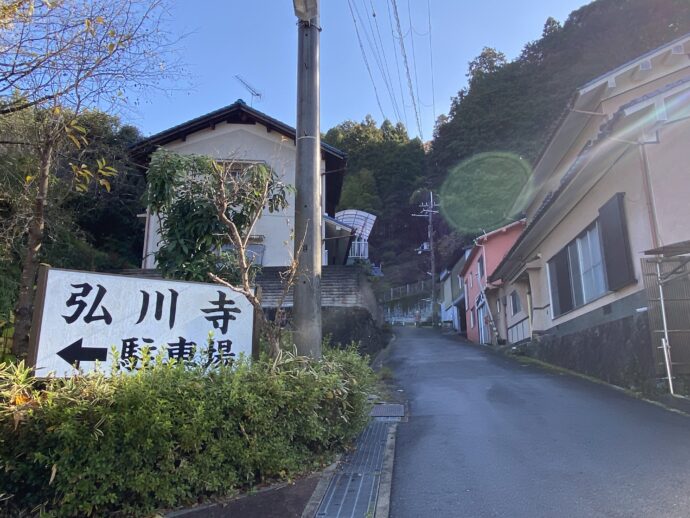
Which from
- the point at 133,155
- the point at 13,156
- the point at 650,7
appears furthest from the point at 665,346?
the point at 650,7

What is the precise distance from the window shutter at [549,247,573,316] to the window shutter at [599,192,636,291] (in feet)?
11.4

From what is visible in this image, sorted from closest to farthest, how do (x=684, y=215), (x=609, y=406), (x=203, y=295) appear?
(x=203, y=295) < (x=609, y=406) < (x=684, y=215)

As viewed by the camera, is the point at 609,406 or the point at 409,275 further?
the point at 409,275

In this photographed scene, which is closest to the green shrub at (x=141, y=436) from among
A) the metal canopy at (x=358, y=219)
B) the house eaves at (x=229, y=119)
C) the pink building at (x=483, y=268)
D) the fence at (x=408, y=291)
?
the house eaves at (x=229, y=119)

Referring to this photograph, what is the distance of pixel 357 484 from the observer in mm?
4898

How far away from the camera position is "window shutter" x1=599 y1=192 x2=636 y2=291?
9.77 metres

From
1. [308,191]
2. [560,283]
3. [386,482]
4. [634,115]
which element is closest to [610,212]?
[634,115]

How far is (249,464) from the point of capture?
4504 millimetres

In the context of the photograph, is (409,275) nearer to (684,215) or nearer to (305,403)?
(684,215)

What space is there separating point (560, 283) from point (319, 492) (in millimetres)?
12082

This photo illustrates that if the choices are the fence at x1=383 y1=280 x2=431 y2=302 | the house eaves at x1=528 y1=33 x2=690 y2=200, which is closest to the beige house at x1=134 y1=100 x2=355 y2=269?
the house eaves at x1=528 y1=33 x2=690 y2=200

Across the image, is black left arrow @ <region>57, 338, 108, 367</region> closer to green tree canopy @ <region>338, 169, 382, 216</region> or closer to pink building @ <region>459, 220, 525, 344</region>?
pink building @ <region>459, 220, 525, 344</region>

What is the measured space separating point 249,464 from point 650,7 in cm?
3900

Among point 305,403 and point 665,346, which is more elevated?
point 665,346
